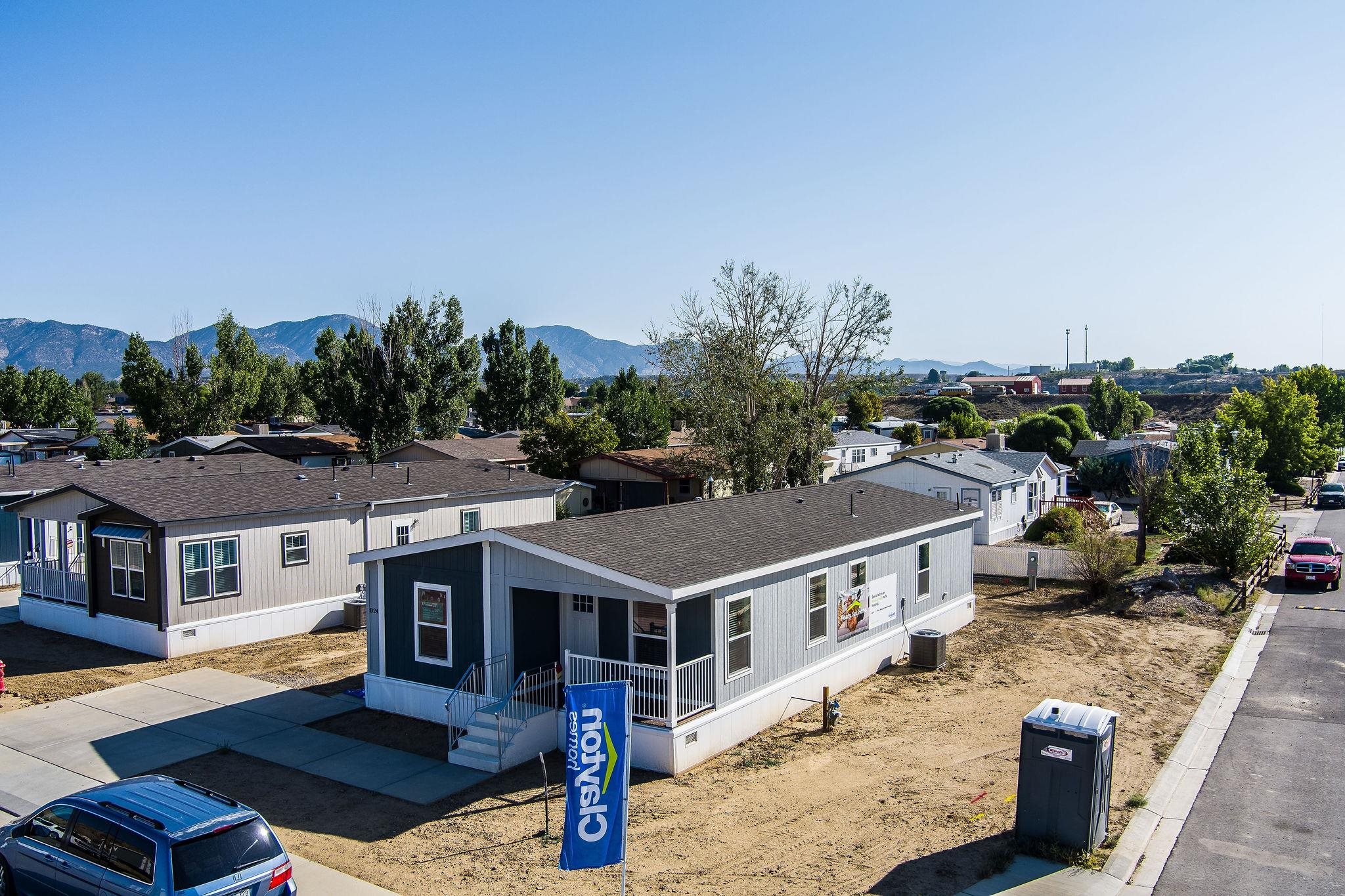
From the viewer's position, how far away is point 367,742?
15406 mm

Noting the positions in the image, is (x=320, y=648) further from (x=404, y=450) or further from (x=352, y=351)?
(x=352, y=351)

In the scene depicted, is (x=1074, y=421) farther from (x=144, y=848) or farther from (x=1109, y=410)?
(x=144, y=848)

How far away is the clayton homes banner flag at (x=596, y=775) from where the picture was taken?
9641mm

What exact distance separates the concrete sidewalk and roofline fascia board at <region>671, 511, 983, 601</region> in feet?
14.1

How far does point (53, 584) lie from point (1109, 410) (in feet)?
290

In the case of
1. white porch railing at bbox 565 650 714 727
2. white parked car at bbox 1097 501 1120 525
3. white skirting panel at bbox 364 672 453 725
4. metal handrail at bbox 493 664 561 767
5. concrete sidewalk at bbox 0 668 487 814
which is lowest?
white parked car at bbox 1097 501 1120 525

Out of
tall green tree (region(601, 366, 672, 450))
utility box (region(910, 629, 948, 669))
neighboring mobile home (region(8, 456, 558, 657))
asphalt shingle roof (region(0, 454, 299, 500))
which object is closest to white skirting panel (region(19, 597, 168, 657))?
neighboring mobile home (region(8, 456, 558, 657))

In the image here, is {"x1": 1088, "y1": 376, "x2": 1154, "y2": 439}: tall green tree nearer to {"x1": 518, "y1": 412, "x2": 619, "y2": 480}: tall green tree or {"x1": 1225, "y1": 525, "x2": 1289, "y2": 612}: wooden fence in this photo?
{"x1": 1225, "y1": 525, "x2": 1289, "y2": 612}: wooden fence

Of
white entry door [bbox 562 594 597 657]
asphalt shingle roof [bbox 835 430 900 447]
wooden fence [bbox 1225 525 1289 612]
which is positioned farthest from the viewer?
asphalt shingle roof [bbox 835 430 900 447]

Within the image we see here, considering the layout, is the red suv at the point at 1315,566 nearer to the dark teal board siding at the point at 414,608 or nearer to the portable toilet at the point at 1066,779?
the portable toilet at the point at 1066,779

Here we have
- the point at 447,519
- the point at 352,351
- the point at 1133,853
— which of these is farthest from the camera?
the point at 352,351

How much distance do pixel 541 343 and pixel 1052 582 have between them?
4816cm

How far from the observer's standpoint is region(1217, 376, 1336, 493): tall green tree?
193 ft

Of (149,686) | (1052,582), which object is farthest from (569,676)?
(1052,582)
